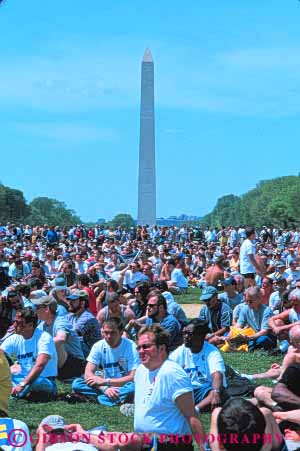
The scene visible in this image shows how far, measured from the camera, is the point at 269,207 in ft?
338

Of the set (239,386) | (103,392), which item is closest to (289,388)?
(239,386)

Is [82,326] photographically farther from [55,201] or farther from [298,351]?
[55,201]

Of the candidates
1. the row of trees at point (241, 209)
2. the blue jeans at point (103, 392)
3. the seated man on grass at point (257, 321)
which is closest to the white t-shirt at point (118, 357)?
the blue jeans at point (103, 392)

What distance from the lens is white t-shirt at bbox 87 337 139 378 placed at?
8305 mm

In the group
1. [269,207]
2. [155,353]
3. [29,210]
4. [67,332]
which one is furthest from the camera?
[29,210]

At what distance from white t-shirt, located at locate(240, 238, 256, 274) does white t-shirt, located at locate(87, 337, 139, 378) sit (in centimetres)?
688

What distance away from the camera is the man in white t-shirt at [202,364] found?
7434 mm

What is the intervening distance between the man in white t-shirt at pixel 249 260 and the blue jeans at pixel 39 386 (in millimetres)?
6795

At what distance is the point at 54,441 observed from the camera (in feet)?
16.5

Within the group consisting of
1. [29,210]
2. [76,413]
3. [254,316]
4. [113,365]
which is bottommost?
[76,413]

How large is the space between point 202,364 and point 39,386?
77.6 inches

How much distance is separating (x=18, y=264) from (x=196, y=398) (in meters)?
14.6

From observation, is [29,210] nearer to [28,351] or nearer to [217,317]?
[217,317]

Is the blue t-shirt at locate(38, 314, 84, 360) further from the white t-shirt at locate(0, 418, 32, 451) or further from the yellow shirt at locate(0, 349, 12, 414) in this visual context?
the white t-shirt at locate(0, 418, 32, 451)
